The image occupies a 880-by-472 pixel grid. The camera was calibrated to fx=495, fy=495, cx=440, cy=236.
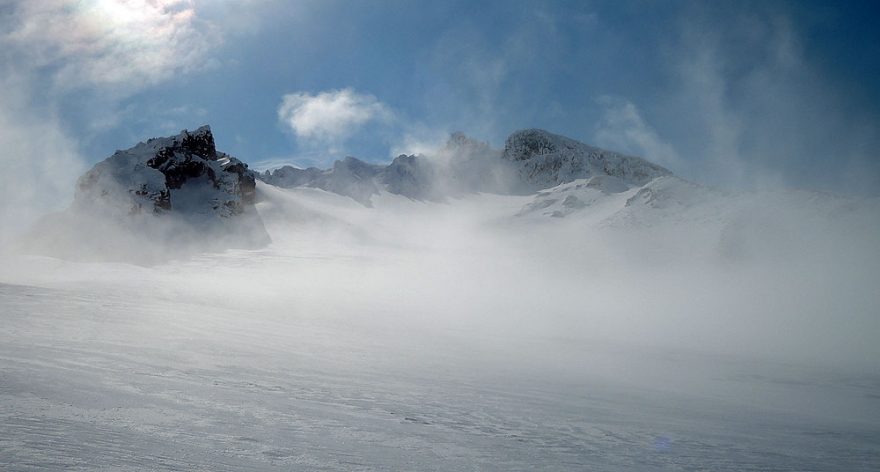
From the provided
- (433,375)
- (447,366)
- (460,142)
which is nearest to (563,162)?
(460,142)

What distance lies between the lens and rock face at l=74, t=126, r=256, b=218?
3328 cm

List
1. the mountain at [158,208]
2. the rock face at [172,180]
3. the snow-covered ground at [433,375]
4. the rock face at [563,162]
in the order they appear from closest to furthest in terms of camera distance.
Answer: the snow-covered ground at [433,375] < the mountain at [158,208] < the rock face at [172,180] < the rock face at [563,162]

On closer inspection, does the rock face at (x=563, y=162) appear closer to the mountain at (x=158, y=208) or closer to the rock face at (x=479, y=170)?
the rock face at (x=479, y=170)

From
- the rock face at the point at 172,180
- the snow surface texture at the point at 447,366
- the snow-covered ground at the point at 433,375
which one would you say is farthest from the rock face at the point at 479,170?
the snow-covered ground at the point at 433,375

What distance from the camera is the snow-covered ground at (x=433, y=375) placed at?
10.7ft

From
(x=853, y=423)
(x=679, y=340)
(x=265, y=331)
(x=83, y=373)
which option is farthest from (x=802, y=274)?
(x=83, y=373)

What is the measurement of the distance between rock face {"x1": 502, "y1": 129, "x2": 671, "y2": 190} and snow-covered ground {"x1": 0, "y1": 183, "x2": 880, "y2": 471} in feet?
310

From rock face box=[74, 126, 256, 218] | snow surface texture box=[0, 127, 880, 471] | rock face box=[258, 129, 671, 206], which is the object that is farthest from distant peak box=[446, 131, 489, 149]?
snow surface texture box=[0, 127, 880, 471]

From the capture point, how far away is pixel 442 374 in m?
6.41

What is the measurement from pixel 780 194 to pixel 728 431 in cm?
3738

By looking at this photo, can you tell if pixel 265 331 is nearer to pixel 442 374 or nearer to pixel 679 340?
pixel 442 374

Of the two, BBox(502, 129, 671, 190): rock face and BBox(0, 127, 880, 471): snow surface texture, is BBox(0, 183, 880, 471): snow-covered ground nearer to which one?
BBox(0, 127, 880, 471): snow surface texture

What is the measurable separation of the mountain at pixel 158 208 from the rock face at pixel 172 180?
0.06 metres

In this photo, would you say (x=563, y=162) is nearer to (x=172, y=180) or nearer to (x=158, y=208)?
(x=172, y=180)
